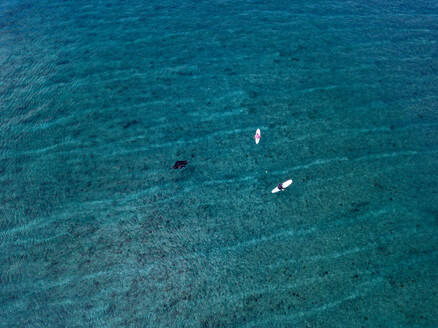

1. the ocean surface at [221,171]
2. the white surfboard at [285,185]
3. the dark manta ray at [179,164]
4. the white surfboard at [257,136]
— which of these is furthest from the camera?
the white surfboard at [257,136]

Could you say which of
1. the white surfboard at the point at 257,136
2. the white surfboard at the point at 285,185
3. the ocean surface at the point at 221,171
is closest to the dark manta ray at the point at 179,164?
the ocean surface at the point at 221,171

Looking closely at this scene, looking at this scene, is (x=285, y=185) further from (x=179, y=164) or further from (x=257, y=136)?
(x=179, y=164)

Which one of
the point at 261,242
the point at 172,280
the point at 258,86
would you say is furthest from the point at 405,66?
the point at 172,280

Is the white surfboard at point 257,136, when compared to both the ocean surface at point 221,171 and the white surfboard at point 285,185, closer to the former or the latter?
the ocean surface at point 221,171

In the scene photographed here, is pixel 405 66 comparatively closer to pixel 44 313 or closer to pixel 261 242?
pixel 261 242

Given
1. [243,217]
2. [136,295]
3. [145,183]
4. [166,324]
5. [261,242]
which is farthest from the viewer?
[145,183]

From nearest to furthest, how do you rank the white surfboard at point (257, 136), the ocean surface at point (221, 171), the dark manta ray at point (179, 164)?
the ocean surface at point (221, 171), the dark manta ray at point (179, 164), the white surfboard at point (257, 136)

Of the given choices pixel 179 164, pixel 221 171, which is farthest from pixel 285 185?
pixel 179 164

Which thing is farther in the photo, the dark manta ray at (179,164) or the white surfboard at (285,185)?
the dark manta ray at (179,164)

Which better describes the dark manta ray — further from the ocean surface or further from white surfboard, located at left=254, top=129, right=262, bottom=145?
white surfboard, located at left=254, top=129, right=262, bottom=145
